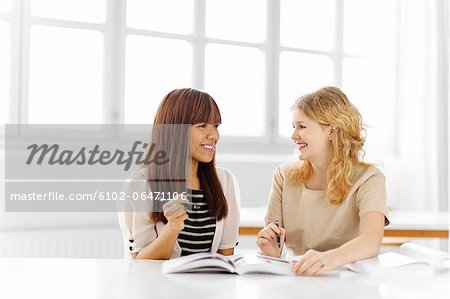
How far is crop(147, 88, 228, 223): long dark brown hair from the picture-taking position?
211 cm

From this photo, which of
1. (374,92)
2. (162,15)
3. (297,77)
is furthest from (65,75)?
(374,92)

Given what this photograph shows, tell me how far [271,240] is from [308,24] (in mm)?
2559

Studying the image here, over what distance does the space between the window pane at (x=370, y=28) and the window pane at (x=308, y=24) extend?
0.47 ft

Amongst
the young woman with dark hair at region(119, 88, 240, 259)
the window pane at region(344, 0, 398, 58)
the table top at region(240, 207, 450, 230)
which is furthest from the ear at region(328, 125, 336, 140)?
the window pane at region(344, 0, 398, 58)

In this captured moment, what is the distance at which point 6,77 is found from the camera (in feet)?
11.0

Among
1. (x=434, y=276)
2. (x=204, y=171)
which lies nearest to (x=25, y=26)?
(x=204, y=171)

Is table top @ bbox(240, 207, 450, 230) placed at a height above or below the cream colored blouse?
below

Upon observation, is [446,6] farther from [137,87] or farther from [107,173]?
[107,173]

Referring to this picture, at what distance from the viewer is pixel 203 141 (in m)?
2.12

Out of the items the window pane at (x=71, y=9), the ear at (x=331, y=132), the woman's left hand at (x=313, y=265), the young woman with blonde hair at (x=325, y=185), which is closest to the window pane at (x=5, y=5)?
the window pane at (x=71, y=9)

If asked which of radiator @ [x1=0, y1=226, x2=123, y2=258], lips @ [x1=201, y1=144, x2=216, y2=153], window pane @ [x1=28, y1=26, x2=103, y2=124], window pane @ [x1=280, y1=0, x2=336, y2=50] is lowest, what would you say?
radiator @ [x1=0, y1=226, x2=123, y2=258]

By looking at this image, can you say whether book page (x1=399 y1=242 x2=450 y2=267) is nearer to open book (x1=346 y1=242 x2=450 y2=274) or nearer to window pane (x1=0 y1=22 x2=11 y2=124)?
open book (x1=346 y1=242 x2=450 y2=274)

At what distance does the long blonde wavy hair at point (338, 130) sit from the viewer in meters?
2.08

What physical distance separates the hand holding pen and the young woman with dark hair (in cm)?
26
